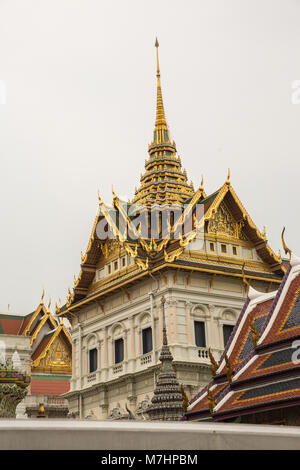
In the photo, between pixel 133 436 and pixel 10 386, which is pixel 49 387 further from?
pixel 133 436

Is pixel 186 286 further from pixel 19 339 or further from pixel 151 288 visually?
pixel 19 339

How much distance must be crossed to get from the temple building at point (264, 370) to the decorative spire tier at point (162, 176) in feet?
64.1

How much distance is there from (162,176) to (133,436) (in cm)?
3157

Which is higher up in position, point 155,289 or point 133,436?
point 155,289

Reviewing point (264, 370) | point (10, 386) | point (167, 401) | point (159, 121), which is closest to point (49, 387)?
point (159, 121)

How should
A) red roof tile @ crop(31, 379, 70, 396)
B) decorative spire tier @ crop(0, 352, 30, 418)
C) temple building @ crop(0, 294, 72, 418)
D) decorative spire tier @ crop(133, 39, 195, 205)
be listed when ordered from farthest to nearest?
red roof tile @ crop(31, 379, 70, 396) < temple building @ crop(0, 294, 72, 418) < decorative spire tier @ crop(133, 39, 195, 205) < decorative spire tier @ crop(0, 352, 30, 418)

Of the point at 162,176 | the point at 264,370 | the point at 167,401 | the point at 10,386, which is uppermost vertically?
the point at 162,176

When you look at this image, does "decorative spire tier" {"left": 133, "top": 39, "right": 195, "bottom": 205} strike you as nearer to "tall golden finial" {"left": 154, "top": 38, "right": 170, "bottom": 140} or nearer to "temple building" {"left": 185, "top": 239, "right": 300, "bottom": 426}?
"tall golden finial" {"left": 154, "top": 38, "right": 170, "bottom": 140}

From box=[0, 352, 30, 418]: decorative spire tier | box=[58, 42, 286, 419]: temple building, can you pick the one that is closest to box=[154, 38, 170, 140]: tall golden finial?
box=[58, 42, 286, 419]: temple building

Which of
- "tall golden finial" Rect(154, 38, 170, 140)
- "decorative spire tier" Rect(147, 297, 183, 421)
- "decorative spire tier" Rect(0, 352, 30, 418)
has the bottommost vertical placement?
"decorative spire tier" Rect(147, 297, 183, 421)

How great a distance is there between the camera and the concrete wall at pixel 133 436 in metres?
10.2

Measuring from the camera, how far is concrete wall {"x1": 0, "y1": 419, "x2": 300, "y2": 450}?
10.2m

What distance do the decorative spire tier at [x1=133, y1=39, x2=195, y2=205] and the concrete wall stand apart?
27.8 metres

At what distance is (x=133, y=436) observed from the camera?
10.6m
